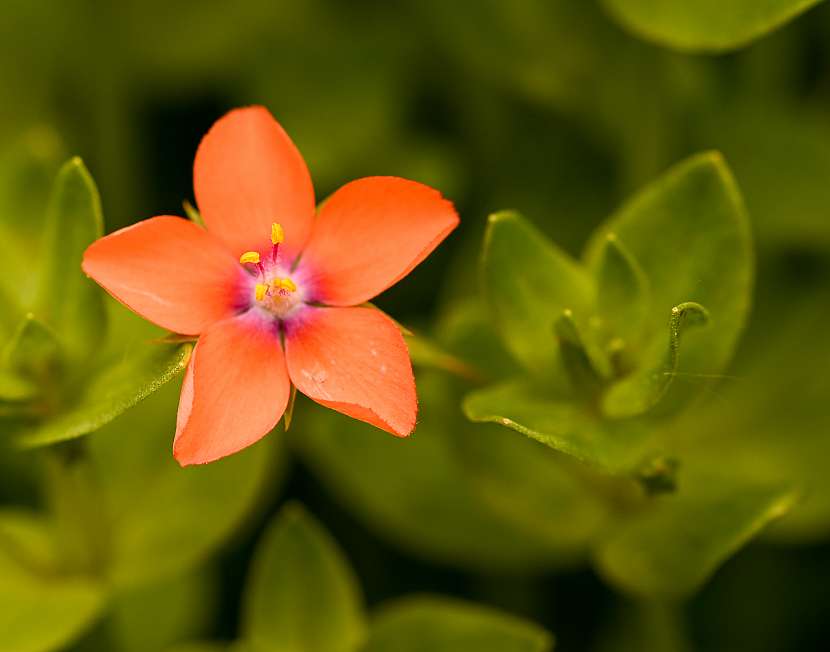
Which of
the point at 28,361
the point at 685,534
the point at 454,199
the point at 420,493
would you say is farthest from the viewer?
the point at 454,199

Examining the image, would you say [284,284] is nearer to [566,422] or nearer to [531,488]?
[566,422]

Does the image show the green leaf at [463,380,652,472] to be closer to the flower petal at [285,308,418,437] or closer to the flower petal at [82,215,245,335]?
the flower petal at [285,308,418,437]

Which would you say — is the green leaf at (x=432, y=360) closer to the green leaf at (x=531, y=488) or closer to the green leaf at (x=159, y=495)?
the green leaf at (x=531, y=488)

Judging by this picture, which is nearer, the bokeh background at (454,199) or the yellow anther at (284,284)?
the yellow anther at (284,284)

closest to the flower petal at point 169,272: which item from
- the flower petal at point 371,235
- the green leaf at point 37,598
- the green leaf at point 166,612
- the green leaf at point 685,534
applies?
the flower petal at point 371,235

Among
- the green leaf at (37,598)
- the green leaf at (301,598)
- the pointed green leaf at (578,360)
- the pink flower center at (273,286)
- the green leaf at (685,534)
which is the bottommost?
the green leaf at (37,598)

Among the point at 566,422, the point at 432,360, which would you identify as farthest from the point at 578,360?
the point at 432,360

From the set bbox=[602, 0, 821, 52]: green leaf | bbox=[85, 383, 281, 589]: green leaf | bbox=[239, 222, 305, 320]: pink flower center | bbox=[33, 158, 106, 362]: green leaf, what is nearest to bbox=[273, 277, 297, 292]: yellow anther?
bbox=[239, 222, 305, 320]: pink flower center
